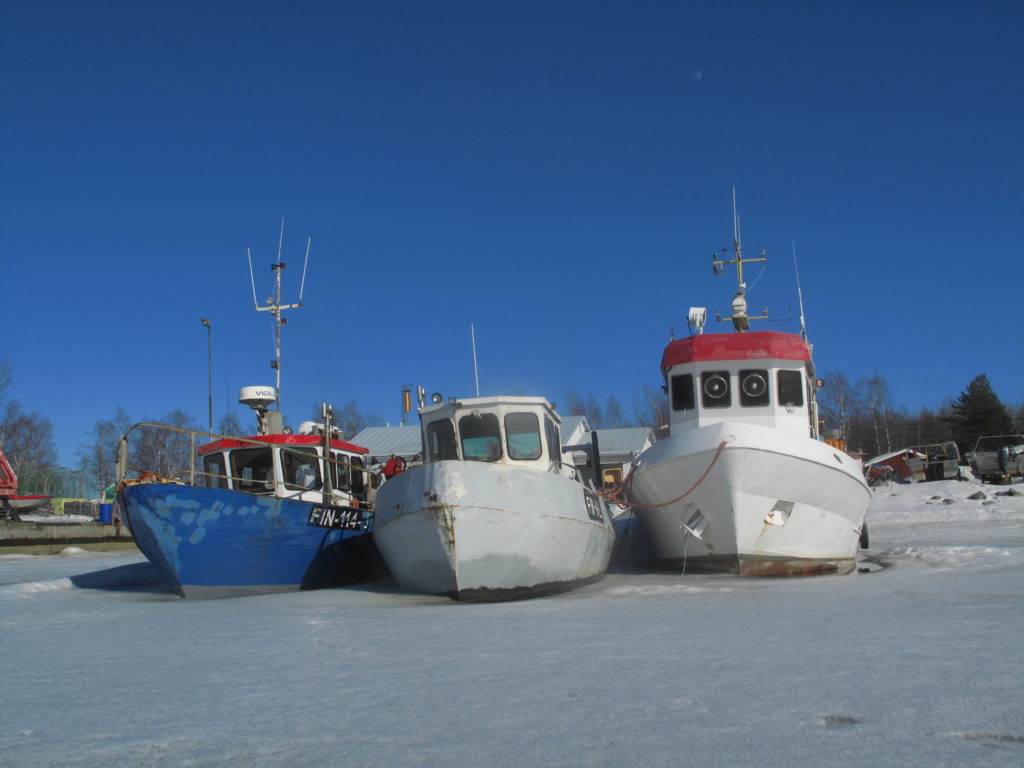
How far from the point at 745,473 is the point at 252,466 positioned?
7.94 metres

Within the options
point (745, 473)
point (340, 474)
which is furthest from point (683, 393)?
point (340, 474)

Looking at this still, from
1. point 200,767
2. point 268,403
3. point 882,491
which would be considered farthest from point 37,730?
point 882,491

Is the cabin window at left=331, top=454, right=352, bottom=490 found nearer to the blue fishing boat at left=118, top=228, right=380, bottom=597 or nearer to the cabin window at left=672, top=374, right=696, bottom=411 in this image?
the blue fishing boat at left=118, top=228, right=380, bottom=597

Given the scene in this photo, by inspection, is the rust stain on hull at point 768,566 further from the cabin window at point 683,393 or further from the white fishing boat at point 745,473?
the cabin window at point 683,393

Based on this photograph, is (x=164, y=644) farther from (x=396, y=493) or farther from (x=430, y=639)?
(x=396, y=493)

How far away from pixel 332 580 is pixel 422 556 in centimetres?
349

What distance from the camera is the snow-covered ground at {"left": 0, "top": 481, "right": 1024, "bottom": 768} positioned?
2887 millimetres

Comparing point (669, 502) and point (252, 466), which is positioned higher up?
point (252, 466)

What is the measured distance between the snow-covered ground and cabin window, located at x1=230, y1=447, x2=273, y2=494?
16.6ft

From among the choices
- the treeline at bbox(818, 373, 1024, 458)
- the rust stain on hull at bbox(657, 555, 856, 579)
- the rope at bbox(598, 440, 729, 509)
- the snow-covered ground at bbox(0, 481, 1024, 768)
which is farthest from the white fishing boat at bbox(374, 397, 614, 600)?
the treeline at bbox(818, 373, 1024, 458)

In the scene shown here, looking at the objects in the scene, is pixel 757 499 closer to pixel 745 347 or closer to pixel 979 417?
pixel 745 347

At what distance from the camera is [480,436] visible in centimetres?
1082

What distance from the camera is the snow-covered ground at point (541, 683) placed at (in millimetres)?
2887

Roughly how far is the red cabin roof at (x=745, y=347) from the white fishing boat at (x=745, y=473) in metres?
0.02
